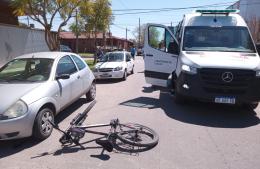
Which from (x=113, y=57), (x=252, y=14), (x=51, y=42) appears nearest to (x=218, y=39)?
(x=113, y=57)

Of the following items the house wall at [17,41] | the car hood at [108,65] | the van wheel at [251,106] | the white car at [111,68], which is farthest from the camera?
the house wall at [17,41]

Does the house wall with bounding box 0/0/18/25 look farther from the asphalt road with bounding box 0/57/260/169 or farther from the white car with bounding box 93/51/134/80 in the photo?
the asphalt road with bounding box 0/57/260/169

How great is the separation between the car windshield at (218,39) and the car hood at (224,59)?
1.24 feet

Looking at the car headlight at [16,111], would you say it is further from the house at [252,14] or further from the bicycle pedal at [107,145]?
the house at [252,14]

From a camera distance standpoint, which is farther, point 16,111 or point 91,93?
point 91,93

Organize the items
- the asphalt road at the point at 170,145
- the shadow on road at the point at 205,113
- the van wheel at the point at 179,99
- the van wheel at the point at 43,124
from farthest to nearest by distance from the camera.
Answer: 1. the van wheel at the point at 179,99
2. the shadow on road at the point at 205,113
3. the van wheel at the point at 43,124
4. the asphalt road at the point at 170,145

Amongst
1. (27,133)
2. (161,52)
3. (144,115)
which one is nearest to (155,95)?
(161,52)

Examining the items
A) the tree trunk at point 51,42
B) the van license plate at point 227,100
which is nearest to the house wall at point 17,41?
the tree trunk at point 51,42

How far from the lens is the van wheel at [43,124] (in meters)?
4.94

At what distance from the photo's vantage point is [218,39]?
772 centimetres

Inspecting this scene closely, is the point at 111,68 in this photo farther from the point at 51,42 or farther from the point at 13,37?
the point at 13,37

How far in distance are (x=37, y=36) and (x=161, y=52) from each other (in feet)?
53.1

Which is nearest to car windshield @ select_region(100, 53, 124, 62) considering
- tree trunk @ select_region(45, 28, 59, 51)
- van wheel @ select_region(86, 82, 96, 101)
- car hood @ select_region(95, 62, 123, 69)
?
car hood @ select_region(95, 62, 123, 69)

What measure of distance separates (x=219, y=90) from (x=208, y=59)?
80 centimetres
